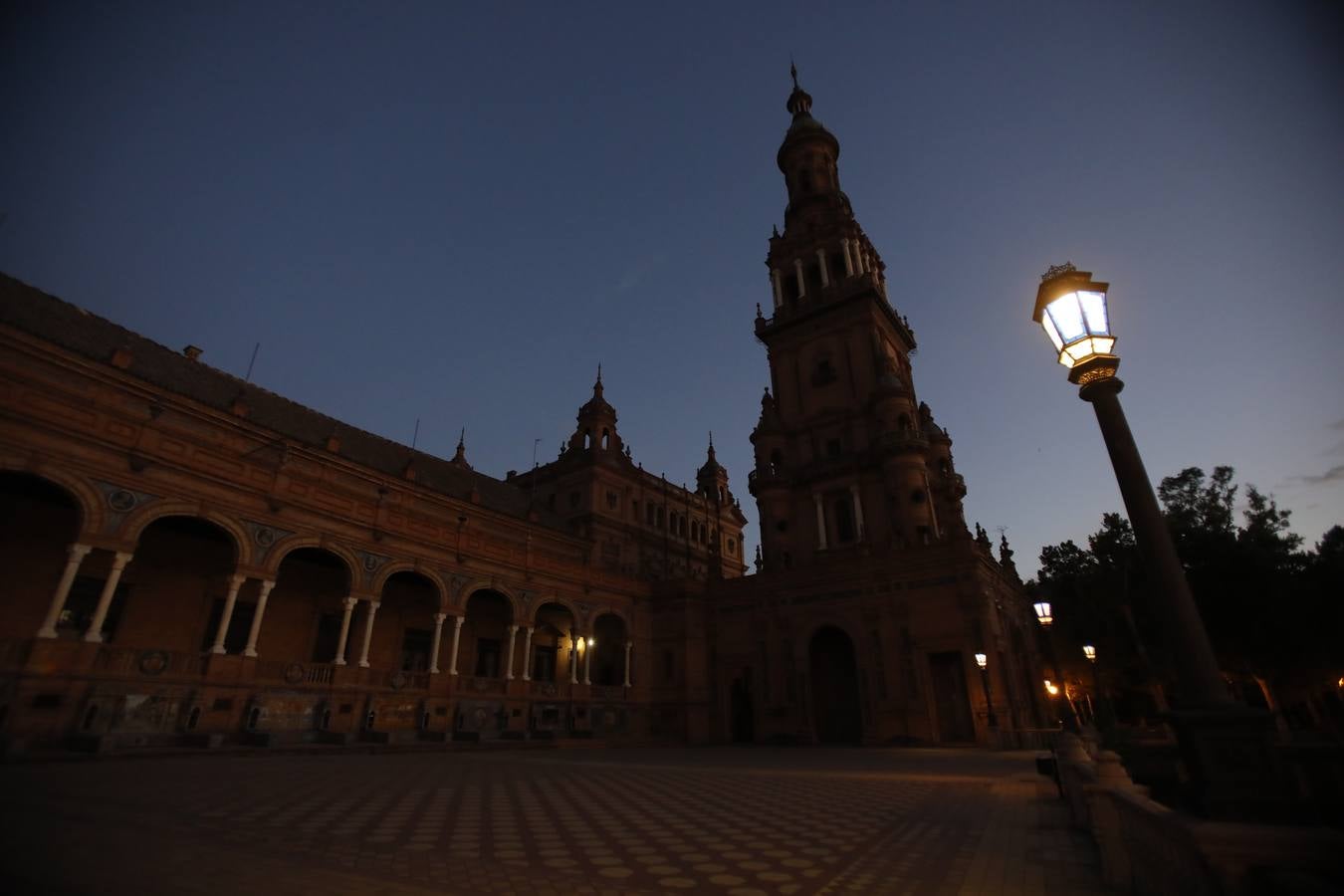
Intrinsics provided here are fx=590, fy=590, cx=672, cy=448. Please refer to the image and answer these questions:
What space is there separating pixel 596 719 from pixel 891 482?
1933 cm

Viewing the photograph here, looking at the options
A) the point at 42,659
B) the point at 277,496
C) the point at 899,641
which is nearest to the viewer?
the point at 42,659

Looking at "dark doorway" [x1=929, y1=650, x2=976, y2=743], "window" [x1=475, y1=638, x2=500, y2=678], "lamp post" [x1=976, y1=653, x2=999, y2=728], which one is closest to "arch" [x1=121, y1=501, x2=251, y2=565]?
"window" [x1=475, y1=638, x2=500, y2=678]

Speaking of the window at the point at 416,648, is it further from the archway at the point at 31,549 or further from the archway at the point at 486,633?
the archway at the point at 31,549

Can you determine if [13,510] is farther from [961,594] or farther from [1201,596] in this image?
[1201,596]

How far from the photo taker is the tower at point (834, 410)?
106 feet

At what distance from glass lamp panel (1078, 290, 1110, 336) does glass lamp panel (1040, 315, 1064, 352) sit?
0.21 m

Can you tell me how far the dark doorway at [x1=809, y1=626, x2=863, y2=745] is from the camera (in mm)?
29250

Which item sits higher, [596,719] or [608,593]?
[608,593]

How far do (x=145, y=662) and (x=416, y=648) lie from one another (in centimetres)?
1156

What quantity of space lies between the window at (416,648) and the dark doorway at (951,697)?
22.9 m

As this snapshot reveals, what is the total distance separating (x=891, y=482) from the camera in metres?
31.7

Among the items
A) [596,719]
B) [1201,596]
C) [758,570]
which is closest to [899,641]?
[758,570]

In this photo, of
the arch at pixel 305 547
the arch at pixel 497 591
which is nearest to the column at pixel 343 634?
the arch at pixel 305 547

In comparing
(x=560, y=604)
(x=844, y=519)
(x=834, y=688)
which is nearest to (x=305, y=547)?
(x=560, y=604)
